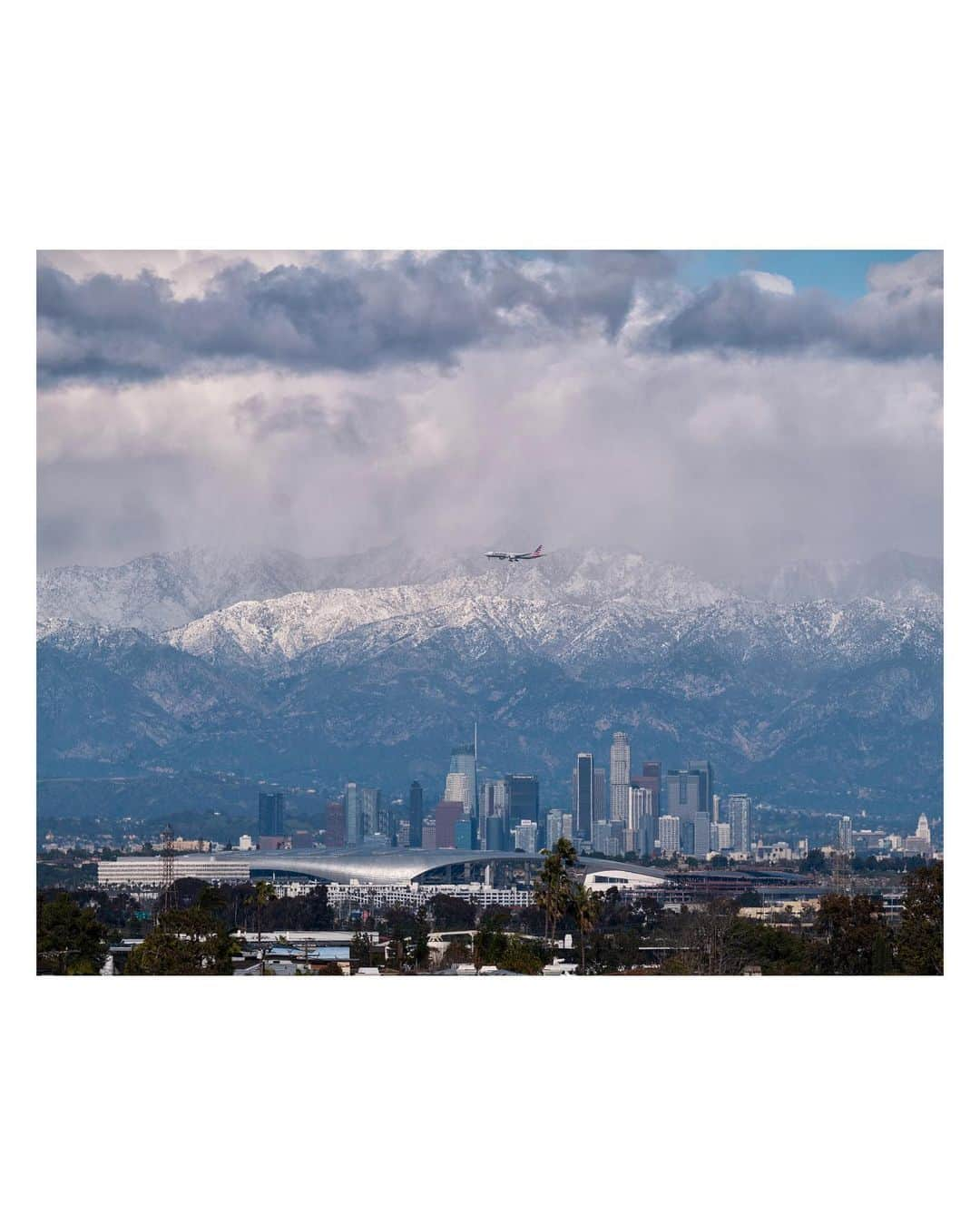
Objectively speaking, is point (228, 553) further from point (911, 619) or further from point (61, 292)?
point (911, 619)

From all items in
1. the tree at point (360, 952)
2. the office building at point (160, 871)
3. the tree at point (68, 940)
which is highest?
the tree at point (68, 940)

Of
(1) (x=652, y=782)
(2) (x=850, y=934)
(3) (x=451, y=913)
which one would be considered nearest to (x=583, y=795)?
(1) (x=652, y=782)

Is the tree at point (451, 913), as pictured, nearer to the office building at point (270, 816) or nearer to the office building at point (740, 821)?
the office building at point (270, 816)

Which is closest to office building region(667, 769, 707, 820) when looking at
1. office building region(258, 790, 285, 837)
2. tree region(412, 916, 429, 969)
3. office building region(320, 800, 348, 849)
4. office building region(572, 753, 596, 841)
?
office building region(572, 753, 596, 841)

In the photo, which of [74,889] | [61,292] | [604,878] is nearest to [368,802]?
[604,878]

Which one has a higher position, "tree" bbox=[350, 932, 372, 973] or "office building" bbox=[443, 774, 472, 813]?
"office building" bbox=[443, 774, 472, 813]

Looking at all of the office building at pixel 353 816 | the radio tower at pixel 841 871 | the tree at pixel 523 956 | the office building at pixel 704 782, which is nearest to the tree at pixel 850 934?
the tree at pixel 523 956

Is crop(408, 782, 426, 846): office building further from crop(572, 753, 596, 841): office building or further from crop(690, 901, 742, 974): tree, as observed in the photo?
crop(690, 901, 742, 974): tree

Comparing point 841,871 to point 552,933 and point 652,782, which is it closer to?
point 652,782
